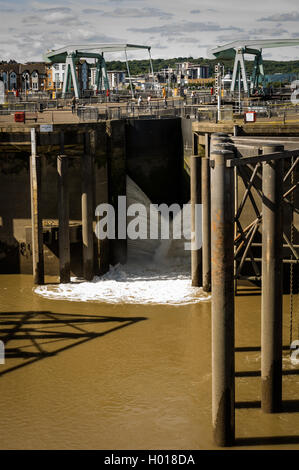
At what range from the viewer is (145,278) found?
28344mm

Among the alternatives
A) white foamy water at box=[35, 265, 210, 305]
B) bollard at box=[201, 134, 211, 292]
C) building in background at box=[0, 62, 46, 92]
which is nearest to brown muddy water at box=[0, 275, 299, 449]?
white foamy water at box=[35, 265, 210, 305]

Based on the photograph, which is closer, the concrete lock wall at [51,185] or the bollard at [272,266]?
the bollard at [272,266]

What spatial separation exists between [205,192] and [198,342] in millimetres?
6424

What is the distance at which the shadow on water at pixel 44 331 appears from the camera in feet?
66.0

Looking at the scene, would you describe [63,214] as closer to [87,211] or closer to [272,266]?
[87,211]

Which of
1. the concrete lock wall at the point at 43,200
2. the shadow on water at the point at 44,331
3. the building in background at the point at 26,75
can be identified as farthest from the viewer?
the building in background at the point at 26,75

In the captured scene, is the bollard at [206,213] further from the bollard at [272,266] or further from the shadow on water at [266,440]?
the shadow on water at [266,440]

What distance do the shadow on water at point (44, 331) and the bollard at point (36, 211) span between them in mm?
3326

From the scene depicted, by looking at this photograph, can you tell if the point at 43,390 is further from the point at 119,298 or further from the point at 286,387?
the point at 119,298

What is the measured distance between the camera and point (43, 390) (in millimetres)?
17734

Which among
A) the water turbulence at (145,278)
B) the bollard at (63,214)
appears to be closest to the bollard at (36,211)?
the bollard at (63,214)

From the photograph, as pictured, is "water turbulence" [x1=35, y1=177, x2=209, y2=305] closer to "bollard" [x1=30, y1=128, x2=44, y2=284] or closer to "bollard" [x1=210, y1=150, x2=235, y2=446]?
"bollard" [x1=30, y1=128, x2=44, y2=284]

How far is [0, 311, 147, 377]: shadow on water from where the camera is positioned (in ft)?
66.0
